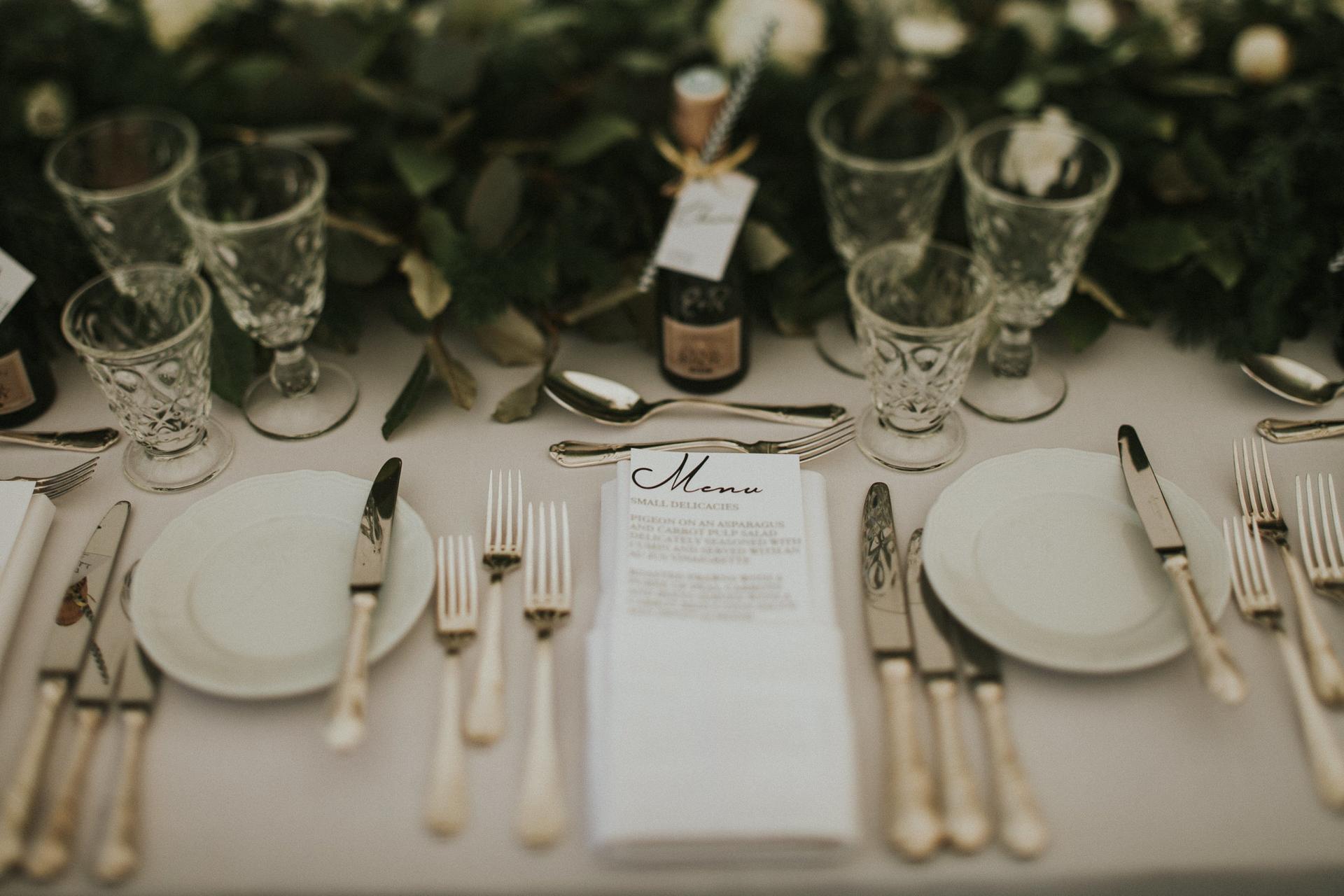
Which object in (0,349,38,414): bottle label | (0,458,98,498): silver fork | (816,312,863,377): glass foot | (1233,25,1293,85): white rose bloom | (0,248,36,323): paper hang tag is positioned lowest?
(0,458,98,498): silver fork

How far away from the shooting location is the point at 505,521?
1.00 meters

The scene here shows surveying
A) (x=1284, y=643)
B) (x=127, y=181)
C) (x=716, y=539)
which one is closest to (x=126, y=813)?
(x=716, y=539)

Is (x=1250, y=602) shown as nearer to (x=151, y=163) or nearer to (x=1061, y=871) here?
(x=1061, y=871)

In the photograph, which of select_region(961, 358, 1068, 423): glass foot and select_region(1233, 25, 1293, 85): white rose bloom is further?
select_region(1233, 25, 1293, 85): white rose bloom

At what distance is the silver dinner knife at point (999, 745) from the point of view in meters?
0.75

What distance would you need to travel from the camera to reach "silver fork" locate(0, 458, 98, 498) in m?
1.05

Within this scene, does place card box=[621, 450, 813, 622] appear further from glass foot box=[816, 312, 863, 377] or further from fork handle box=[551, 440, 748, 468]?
glass foot box=[816, 312, 863, 377]

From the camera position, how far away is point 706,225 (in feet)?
3.63

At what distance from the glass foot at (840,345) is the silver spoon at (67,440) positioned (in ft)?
2.73

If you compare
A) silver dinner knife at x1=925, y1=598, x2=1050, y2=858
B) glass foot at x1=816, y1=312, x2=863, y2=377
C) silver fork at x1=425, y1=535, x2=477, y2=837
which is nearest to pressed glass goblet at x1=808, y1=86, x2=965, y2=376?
glass foot at x1=816, y1=312, x2=863, y2=377

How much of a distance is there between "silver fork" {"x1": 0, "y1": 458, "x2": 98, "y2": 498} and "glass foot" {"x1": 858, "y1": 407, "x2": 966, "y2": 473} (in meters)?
0.84

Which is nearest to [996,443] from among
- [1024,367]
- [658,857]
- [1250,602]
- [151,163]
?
[1024,367]

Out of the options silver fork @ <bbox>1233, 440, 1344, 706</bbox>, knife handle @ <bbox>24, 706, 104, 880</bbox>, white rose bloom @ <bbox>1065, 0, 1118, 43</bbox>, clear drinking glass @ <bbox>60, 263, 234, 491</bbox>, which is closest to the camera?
knife handle @ <bbox>24, 706, 104, 880</bbox>

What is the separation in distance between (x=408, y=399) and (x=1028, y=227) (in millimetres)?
712
